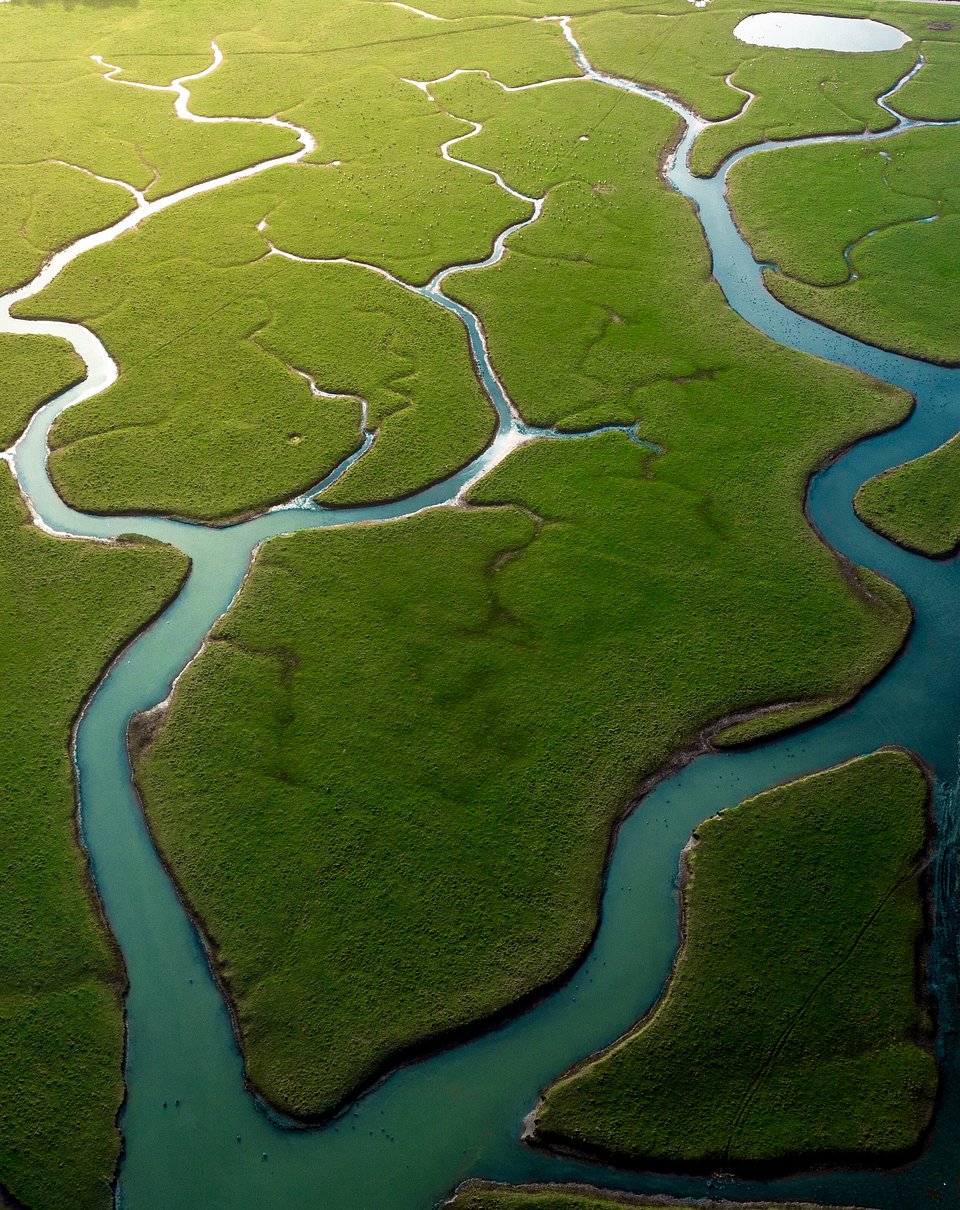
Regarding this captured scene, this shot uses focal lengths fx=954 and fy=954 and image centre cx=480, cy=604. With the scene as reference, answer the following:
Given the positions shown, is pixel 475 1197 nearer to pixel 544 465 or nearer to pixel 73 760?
pixel 73 760

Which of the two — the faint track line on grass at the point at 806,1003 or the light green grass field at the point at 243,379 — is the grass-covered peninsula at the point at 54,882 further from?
the faint track line on grass at the point at 806,1003

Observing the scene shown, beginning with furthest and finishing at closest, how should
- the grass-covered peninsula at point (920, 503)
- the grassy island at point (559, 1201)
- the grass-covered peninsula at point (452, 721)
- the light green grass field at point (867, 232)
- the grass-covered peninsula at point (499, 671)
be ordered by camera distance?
the light green grass field at point (867, 232), the grass-covered peninsula at point (920, 503), the grass-covered peninsula at point (499, 671), the grass-covered peninsula at point (452, 721), the grassy island at point (559, 1201)

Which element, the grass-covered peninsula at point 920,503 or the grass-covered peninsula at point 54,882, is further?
the grass-covered peninsula at point 920,503

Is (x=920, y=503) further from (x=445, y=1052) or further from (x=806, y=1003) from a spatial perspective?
(x=445, y=1052)

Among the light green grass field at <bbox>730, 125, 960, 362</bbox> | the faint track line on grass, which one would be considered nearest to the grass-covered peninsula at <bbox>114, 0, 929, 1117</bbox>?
the light green grass field at <bbox>730, 125, 960, 362</bbox>

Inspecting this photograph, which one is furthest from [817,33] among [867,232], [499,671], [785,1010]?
[785,1010]

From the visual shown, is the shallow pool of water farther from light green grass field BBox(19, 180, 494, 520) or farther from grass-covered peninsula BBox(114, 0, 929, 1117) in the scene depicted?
light green grass field BBox(19, 180, 494, 520)

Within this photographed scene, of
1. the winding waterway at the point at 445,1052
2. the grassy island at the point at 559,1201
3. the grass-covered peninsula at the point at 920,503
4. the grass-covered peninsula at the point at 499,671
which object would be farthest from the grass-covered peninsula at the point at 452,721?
the grassy island at the point at 559,1201
